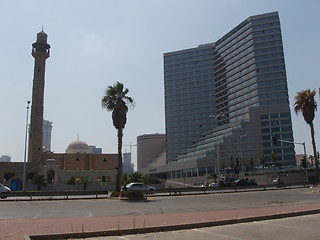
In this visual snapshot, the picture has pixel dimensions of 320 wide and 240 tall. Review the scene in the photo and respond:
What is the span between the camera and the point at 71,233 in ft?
32.5

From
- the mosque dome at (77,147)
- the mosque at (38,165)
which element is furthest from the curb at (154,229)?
the mosque dome at (77,147)

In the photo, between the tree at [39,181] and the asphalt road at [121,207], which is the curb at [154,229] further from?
the tree at [39,181]

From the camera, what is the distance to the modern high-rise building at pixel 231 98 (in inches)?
4414

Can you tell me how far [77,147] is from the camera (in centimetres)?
10100

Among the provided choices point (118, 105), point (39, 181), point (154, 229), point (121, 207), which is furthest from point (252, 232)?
point (39, 181)

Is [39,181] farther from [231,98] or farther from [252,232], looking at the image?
[231,98]

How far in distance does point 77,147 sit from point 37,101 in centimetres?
3203

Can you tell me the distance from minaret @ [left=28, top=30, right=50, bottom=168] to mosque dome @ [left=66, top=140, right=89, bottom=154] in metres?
29.1

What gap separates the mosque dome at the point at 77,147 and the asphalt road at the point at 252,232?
92.5 meters

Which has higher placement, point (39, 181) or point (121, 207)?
point (39, 181)

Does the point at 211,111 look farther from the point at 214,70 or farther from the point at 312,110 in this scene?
the point at 312,110

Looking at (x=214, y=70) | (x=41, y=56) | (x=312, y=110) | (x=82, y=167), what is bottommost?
(x=82, y=167)

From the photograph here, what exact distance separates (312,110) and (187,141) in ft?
334

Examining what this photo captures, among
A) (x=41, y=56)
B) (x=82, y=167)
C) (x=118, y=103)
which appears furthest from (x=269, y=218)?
(x=82, y=167)
